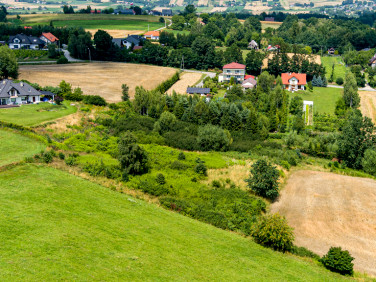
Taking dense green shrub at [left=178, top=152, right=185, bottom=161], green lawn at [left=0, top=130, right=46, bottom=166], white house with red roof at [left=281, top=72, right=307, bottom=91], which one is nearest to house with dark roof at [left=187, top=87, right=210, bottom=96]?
white house with red roof at [left=281, top=72, right=307, bottom=91]

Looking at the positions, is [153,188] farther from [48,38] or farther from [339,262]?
[48,38]

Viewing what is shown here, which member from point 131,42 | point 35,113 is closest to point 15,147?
point 35,113

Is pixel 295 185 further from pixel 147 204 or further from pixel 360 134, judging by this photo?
pixel 147 204

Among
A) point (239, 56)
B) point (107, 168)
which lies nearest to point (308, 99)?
point (239, 56)

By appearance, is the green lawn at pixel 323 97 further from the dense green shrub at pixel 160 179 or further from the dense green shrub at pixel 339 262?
the dense green shrub at pixel 339 262

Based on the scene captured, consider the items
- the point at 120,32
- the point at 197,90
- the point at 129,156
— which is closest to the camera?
the point at 129,156

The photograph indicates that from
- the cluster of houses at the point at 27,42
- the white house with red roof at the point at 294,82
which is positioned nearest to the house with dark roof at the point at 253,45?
the white house with red roof at the point at 294,82

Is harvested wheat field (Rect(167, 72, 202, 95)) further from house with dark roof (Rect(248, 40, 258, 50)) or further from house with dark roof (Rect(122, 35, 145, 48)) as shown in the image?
house with dark roof (Rect(248, 40, 258, 50))
